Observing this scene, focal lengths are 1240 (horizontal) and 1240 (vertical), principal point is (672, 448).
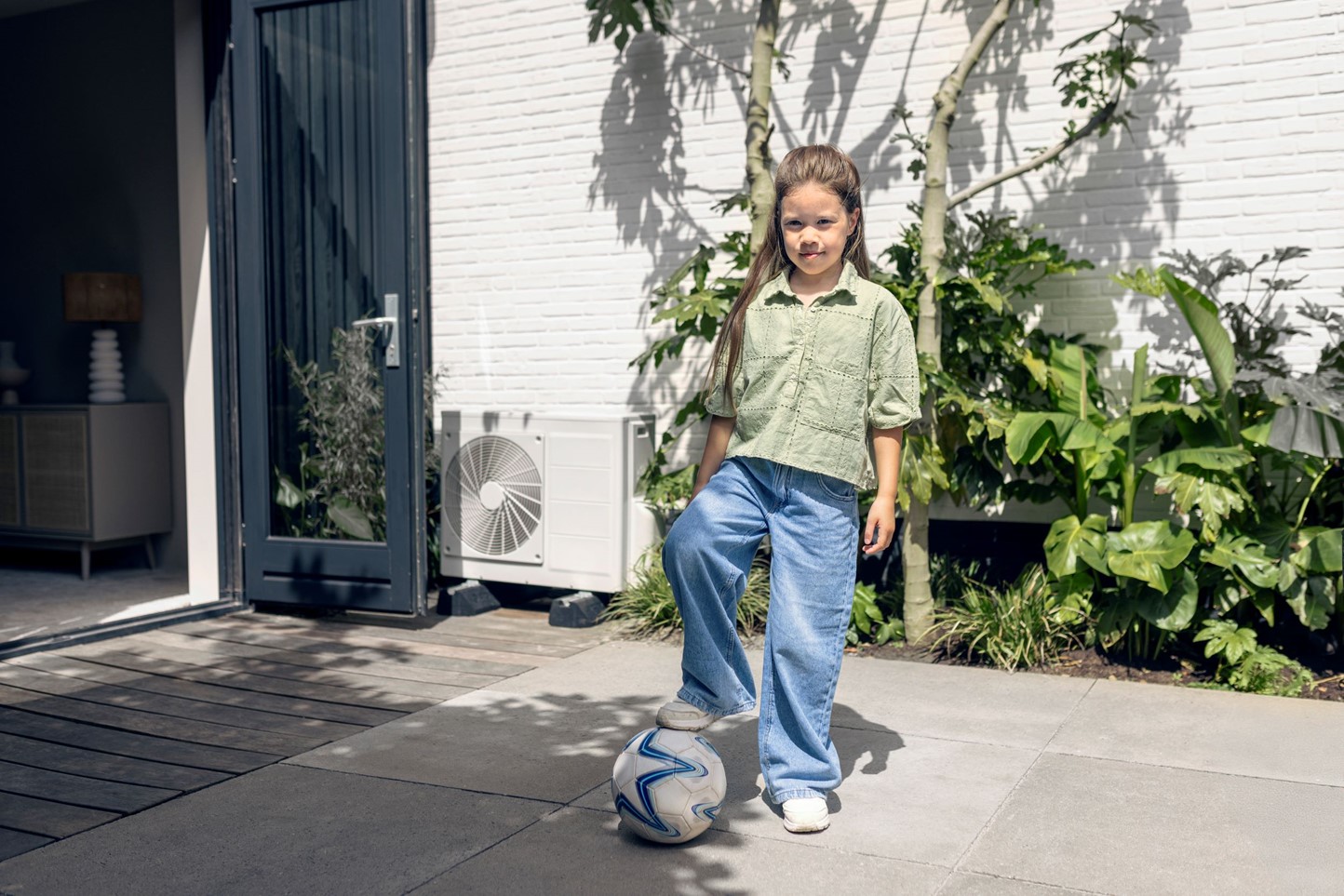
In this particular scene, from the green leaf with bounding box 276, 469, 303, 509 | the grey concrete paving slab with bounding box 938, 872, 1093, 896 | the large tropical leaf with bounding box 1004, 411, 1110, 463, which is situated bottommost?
the grey concrete paving slab with bounding box 938, 872, 1093, 896

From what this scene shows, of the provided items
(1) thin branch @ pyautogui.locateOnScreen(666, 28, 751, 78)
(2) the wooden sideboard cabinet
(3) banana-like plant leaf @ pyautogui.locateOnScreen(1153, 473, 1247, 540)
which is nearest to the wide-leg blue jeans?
(3) banana-like plant leaf @ pyautogui.locateOnScreen(1153, 473, 1247, 540)

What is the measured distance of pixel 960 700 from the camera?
378cm

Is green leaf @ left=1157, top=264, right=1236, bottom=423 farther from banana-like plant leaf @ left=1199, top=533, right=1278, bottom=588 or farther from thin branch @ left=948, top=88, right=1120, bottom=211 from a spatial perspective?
thin branch @ left=948, top=88, right=1120, bottom=211

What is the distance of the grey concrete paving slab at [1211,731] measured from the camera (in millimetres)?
3111

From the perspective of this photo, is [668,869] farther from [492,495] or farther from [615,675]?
[492,495]

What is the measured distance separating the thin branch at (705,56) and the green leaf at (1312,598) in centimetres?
275

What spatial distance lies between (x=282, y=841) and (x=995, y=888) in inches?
56.7

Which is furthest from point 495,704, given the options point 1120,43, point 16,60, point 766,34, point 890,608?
point 16,60

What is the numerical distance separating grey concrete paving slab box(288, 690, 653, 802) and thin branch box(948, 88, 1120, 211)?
2223 millimetres

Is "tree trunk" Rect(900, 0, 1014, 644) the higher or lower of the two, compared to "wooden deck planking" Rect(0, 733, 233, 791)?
higher

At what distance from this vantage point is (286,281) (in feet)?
16.6

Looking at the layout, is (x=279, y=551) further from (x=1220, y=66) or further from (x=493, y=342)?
(x=1220, y=66)

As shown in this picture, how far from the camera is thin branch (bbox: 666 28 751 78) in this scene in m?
5.02

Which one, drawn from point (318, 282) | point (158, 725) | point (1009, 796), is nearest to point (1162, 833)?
point (1009, 796)
